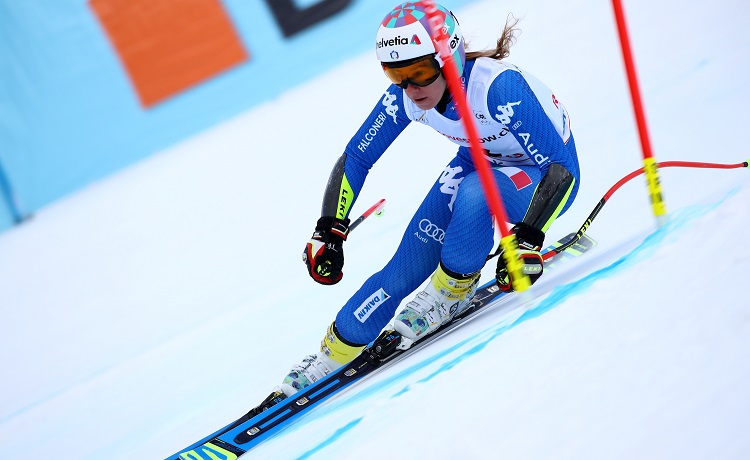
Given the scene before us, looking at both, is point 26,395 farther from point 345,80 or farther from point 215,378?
point 345,80

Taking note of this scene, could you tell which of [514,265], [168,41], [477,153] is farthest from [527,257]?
[168,41]

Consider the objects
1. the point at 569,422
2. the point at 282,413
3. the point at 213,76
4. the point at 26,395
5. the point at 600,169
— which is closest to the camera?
the point at 569,422

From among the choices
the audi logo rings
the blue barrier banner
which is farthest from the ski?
the blue barrier banner

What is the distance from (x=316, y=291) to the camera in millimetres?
4148

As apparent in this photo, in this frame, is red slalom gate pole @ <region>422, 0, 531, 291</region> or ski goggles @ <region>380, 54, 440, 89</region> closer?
red slalom gate pole @ <region>422, 0, 531, 291</region>

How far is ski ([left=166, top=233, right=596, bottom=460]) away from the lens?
270 cm

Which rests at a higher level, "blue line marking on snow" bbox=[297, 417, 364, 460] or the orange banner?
the orange banner

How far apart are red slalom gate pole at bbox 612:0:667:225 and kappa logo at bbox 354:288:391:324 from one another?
1036mm

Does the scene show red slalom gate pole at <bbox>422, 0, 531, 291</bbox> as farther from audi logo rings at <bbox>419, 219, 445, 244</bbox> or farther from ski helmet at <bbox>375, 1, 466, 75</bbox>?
audi logo rings at <bbox>419, 219, 445, 244</bbox>

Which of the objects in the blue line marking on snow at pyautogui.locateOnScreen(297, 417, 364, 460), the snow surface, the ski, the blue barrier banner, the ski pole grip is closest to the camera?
the snow surface

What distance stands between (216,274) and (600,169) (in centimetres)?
231

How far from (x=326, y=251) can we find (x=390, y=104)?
61 centimetres

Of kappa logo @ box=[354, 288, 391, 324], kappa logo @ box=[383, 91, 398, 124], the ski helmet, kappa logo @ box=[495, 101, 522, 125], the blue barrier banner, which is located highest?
the blue barrier banner

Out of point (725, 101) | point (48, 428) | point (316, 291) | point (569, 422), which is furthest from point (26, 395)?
point (725, 101)
